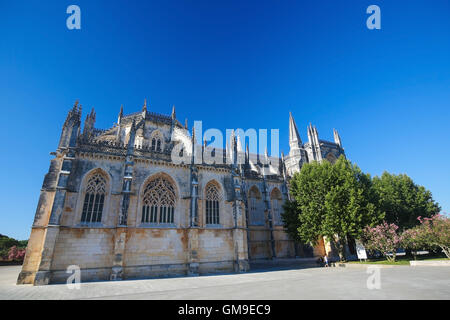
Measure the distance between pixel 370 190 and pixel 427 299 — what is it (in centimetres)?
1822

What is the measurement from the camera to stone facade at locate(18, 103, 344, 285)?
15.1 m

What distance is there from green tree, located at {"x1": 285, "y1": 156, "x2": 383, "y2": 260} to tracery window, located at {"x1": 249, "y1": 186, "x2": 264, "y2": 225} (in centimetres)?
627

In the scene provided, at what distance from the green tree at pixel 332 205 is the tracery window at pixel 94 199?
750 inches

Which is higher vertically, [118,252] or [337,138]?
[337,138]

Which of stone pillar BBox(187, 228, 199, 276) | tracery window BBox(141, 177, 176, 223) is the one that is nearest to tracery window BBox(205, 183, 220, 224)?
stone pillar BBox(187, 228, 199, 276)

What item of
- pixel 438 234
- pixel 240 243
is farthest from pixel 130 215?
pixel 438 234

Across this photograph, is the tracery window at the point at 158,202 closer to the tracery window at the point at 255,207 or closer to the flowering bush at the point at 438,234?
the tracery window at the point at 255,207

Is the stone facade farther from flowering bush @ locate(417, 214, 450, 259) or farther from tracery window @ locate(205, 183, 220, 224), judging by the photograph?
flowering bush @ locate(417, 214, 450, 259)

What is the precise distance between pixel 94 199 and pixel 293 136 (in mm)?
36637

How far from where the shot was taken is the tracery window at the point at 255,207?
29812mm

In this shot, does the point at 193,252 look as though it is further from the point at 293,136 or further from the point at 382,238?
the point at 293,136

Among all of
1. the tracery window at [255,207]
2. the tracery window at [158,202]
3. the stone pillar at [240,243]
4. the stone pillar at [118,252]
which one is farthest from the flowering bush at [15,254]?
the tracery window at [255,207]

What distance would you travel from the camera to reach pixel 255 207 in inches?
1200
